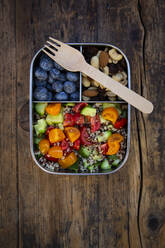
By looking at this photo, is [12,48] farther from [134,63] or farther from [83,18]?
[134,63]

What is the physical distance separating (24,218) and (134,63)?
3.92 ft

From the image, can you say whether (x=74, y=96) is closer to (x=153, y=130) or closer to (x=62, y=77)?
(x=62, y=77)

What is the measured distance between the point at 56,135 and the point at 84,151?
186 millimetres

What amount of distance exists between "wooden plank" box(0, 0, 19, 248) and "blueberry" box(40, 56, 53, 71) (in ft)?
0.87

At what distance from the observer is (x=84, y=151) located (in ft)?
4.30

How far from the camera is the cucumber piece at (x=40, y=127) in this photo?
1283 mm

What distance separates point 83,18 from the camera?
4.53 ft

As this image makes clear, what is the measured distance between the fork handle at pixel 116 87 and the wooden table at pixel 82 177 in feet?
0.72

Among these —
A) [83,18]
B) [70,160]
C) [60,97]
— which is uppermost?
[83,18]

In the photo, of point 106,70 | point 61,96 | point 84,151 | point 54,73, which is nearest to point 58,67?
point 54,73

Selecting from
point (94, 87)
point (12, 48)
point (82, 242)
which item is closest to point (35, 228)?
point (82, 242)

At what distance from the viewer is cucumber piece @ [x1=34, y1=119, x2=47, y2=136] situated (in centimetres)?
128

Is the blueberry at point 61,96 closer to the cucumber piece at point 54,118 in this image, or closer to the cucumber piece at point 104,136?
the cucumber piece at point 54,118

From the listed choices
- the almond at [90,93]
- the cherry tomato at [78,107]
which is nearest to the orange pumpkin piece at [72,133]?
the cherry tomato at [78,107]
